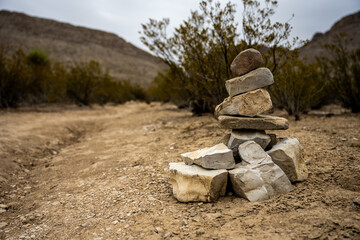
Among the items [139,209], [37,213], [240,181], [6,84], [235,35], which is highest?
[235,35]

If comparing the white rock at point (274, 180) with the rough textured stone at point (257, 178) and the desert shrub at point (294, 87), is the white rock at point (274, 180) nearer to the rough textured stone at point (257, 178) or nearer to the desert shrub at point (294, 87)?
the rough textured stone at point (257, 178)

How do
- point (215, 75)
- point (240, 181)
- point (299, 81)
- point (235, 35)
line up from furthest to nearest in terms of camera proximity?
point (299, 81) → point (215, 75) → point (235, 35) → point (240, 181)

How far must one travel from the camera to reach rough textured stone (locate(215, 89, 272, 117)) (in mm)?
3443

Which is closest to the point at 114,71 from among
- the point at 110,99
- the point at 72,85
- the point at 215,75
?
the point at 110,99

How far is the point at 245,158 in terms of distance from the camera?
3.12 metres

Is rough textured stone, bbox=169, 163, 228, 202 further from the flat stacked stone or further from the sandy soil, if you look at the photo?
the sandy soil

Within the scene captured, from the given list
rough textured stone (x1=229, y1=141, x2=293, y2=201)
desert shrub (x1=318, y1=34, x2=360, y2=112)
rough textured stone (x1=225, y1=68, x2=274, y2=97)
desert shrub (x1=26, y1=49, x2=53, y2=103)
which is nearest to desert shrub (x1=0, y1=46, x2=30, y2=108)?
desert shrub (x1=26, y1=49, x2=53, y2=103)

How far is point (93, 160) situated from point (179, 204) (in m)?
3.04

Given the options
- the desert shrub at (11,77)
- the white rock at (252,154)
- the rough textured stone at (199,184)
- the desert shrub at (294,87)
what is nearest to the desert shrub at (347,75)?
the desert shrub at (294,87)

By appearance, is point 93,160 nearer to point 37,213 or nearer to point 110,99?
point 37,213

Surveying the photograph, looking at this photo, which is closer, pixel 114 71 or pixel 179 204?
pixel 179 204

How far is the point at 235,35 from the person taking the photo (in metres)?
6.34

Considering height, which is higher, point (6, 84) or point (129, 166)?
point (6, 84)

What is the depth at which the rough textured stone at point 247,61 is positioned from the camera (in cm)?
346
